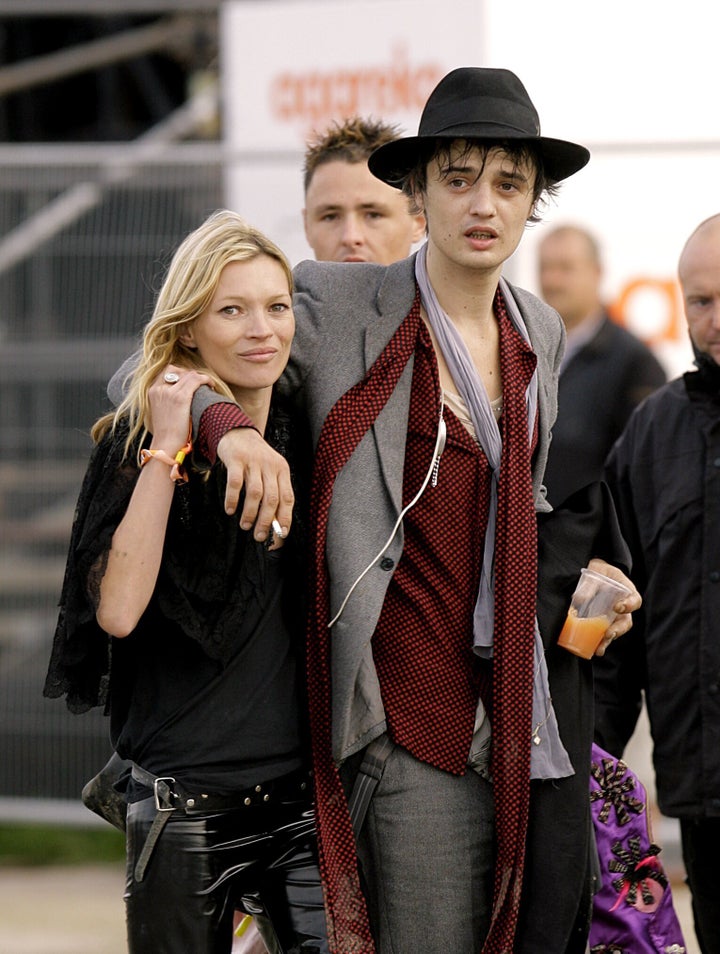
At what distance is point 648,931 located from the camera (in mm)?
3623

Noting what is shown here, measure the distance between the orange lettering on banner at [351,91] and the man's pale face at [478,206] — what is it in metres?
3.84

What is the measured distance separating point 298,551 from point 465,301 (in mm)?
639

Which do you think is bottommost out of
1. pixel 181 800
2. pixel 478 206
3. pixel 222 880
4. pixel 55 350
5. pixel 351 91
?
pixel 222 880

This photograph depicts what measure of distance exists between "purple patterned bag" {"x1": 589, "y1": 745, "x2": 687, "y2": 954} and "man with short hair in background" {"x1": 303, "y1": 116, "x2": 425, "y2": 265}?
151 centimetres

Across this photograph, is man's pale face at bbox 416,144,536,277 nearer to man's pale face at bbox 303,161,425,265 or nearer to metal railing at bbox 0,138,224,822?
man's pale face at bbox 303,161,425,265

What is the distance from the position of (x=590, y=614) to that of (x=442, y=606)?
1.13ft

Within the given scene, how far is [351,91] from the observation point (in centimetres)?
721

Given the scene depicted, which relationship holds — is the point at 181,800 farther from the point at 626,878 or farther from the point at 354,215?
the point at 354,215

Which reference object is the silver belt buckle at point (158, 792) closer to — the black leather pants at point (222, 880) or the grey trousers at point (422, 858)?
the black leather pants at point (222, 880)

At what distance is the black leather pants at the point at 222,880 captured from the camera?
10.2ft

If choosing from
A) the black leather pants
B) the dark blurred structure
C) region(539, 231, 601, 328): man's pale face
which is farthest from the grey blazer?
the dark blurred structure

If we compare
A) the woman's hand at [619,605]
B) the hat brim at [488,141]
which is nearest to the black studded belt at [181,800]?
the woman's hand at [619,605]

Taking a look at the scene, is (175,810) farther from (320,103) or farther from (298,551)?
(320,103)

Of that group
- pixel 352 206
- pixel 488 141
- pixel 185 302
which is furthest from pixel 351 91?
pixel 185 302
